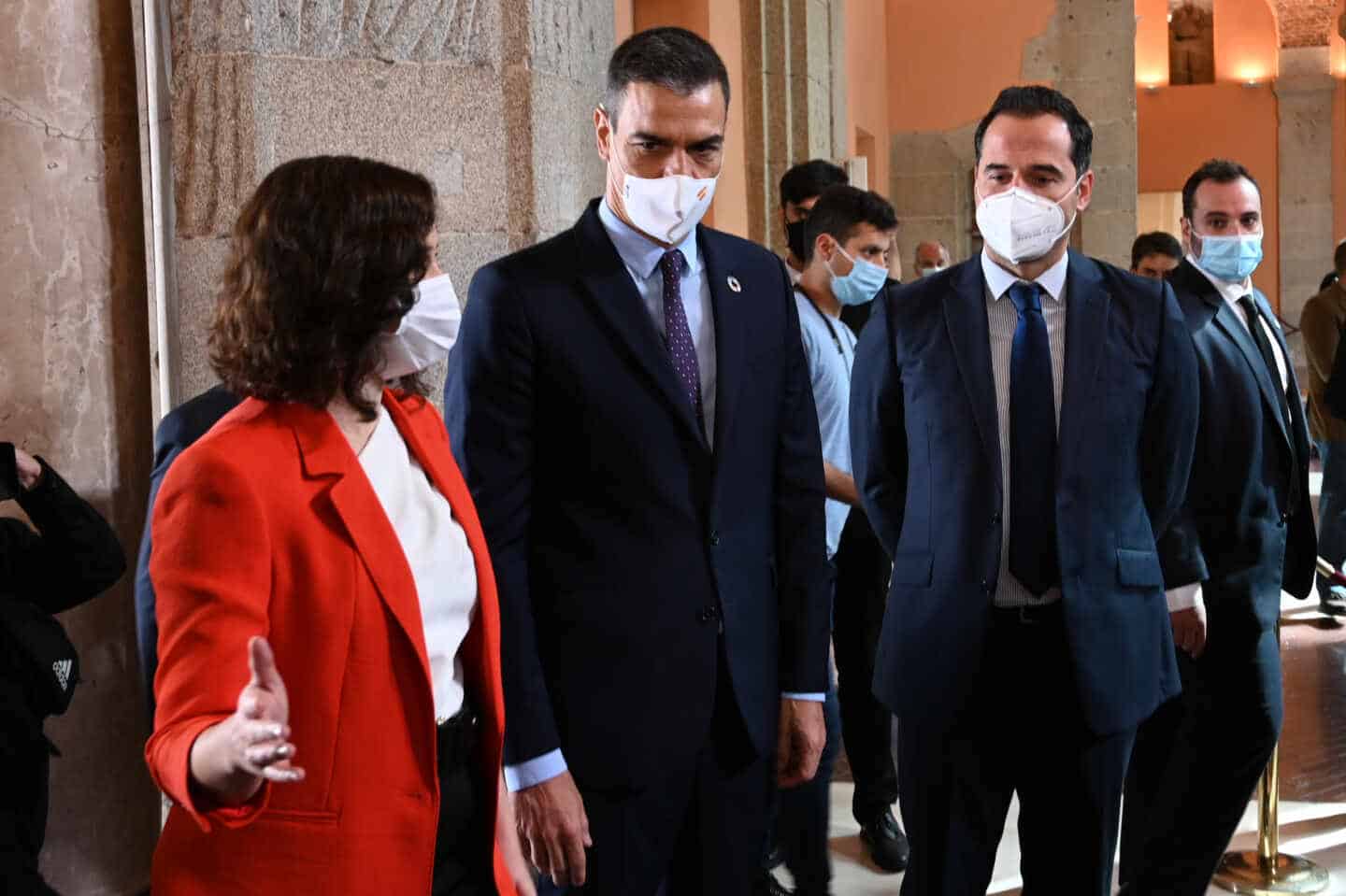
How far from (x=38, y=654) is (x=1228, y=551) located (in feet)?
8.41

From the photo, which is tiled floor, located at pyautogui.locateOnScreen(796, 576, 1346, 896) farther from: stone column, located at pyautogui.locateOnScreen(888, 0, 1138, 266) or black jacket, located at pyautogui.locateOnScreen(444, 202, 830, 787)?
stone column, located at pyautogui.locateOnScreen(888, 0, 1138, 266)

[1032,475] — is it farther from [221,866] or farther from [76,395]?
[76,395]

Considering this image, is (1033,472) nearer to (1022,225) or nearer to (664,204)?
(1022,225)

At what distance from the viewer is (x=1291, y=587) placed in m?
3.88

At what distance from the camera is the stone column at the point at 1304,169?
2162 cm

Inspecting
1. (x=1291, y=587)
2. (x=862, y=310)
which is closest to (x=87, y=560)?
(x=862, y=310)

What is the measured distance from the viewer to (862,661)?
4496 millimetres

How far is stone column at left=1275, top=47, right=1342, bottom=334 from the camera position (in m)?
21.6

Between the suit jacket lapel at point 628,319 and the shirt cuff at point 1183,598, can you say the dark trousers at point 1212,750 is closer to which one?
the shirt cuff at point 1183,598

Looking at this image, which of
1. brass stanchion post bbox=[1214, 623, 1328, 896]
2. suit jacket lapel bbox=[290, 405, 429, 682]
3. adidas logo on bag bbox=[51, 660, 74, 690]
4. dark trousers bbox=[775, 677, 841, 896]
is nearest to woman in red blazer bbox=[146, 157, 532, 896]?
suit jacket lapel bbox=[290, 405, 429, 682]

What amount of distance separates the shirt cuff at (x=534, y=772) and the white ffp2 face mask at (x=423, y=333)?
0.55 meters

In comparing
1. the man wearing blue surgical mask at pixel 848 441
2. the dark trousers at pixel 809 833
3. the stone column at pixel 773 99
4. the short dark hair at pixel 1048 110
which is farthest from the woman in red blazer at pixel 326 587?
the stone column at pixel 773 99

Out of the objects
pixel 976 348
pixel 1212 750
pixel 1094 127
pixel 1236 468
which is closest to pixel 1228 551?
pixel 1236 468

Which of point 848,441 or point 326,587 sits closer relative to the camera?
point 326,587
